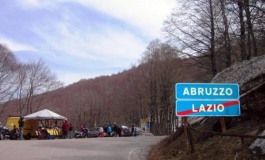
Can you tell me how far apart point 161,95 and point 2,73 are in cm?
2561

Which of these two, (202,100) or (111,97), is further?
(111,97)

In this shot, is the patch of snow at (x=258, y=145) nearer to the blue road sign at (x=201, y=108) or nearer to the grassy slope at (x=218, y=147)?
the grassy slope at (x=218, y=147)

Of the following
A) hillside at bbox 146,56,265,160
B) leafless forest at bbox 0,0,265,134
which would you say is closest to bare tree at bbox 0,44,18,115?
leafless forest at bbox 0,0,265,134

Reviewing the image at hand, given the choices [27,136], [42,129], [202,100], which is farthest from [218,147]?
[27,136]

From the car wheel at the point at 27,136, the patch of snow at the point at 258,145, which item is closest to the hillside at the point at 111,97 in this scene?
the car wheel at the point at 27,136

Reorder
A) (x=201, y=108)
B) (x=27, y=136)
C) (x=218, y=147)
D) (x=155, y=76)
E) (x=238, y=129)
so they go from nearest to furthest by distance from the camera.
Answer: (x=218, y=147) < (x=201, y=108) < (x=238, y=129) < (x=27, y=136) < (x=155, y=76)

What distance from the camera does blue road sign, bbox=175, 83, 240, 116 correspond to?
12.0 meters

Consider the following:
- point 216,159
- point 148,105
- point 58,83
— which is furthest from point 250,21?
point 58,83

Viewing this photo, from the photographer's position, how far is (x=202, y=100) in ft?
39.4

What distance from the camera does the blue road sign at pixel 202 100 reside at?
12.0m

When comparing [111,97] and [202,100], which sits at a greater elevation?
[111,97]

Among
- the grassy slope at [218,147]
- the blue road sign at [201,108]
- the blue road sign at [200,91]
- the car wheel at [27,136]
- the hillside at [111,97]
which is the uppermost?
the hillside at [111,97]

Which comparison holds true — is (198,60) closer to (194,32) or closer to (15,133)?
(194,32)

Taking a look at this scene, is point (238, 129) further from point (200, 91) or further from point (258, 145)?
point (258, 145)
